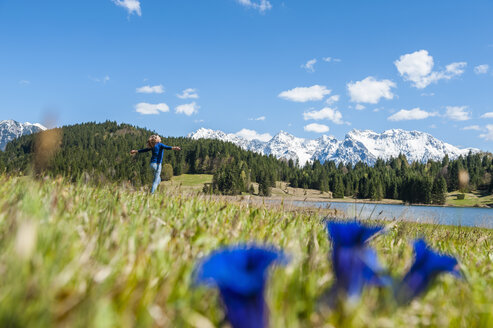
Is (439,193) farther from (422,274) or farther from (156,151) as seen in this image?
(422,274)

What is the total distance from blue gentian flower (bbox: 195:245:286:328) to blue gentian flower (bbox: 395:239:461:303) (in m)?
0.89

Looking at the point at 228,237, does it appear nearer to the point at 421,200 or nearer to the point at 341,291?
the point at 341,291

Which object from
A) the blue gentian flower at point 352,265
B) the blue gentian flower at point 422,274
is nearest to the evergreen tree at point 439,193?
the blue gentian flower at point 422,274

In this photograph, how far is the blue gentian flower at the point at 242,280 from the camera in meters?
0.84

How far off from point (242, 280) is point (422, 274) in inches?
42.3

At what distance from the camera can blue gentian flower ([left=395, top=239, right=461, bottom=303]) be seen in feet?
4.79

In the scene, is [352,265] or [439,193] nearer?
[352,265]

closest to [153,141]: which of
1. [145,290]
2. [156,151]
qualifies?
[156,151]

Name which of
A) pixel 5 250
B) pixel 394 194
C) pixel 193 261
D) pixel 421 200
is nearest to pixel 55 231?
pixel 5 250

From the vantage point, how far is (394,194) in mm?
170500

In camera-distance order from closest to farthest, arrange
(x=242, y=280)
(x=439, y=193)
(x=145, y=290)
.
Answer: (x=242, y=280) → (x=145, y=290) → (x=439, y=193)

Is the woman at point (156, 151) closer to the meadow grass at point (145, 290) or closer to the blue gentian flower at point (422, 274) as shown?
the meadow grass at point (145, 290)

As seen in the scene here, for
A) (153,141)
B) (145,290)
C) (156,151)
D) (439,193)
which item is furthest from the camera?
(439,193)

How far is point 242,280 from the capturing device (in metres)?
0.84
